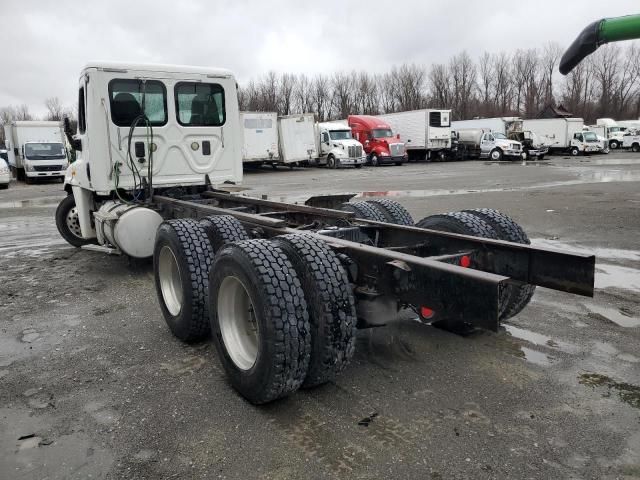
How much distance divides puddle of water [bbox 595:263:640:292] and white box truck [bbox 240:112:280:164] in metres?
25.1

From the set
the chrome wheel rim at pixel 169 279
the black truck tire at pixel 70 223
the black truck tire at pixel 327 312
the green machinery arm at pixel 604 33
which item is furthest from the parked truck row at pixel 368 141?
the black truck tire at pixel 327 312

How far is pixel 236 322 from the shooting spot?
3764 millimetres

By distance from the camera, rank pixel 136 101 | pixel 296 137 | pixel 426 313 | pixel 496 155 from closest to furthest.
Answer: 1. pixel 426 313
2. pixel 136 101
3. pixel 296 137
4. pixel 496 155

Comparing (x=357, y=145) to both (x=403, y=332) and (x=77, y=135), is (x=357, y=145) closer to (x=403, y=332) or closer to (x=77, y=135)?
(x=77, y=135)

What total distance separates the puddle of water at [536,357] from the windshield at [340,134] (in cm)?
3166

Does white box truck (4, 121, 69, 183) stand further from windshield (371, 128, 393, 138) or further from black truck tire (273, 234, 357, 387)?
black truck tire (273, 234, 357, 387)

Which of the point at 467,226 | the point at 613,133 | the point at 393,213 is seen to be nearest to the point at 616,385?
the point at 467,226

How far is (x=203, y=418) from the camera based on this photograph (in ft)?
10.9

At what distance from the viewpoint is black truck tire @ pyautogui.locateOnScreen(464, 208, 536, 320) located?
427 centimetres

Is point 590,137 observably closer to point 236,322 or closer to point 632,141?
point 632,141

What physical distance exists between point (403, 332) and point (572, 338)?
4.61 feet

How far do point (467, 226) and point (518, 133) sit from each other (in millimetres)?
42061

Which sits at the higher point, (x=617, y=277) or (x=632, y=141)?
(x=632, y=141)

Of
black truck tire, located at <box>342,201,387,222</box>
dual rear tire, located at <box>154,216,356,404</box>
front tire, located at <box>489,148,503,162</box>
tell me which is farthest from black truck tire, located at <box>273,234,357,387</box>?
front tire, located at <box>489,148,503,162</box>
